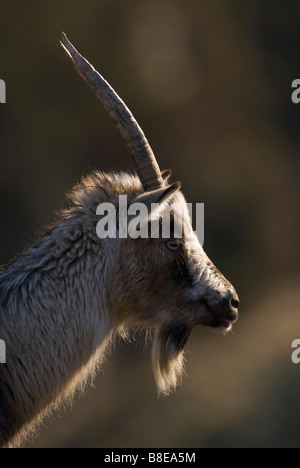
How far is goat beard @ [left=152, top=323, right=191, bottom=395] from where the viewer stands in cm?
384

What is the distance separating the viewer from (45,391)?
346 cm

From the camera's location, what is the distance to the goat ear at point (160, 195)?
133 inches

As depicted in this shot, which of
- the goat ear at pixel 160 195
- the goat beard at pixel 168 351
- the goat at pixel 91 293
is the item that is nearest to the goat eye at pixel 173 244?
the goat at pixel 91 293

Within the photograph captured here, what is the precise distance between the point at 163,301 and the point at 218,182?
7.12 metres

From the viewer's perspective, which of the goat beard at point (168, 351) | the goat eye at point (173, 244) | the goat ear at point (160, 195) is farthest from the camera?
the goat beard at point (168, 351)

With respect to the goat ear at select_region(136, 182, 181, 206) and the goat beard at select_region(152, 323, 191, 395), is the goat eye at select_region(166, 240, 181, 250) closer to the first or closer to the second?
the goat ear at select_region(136, 182, 181, 206)

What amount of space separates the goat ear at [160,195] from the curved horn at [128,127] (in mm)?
208

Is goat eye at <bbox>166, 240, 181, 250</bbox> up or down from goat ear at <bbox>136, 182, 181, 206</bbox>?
down

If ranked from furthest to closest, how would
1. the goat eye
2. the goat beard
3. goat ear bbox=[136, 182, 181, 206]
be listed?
the goat beard
the goat eye
goat ear bbox=[136, 182, 181, 206]

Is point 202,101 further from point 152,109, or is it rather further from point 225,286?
point 225,286

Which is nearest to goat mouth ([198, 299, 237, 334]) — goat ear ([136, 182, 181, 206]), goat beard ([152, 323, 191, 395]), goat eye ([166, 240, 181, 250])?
goat beard ([152, 323, 191, 395])

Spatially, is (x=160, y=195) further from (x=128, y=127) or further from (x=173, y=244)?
(x=128, y=127)

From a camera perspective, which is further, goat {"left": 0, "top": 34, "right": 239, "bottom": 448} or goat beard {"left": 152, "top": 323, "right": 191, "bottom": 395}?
goat beard {"left": 152, "top": 323, "right": 191, "bottom": 395}

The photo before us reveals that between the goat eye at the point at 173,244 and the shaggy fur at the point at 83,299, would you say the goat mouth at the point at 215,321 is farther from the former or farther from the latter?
the goat eye at the point at 173,244
